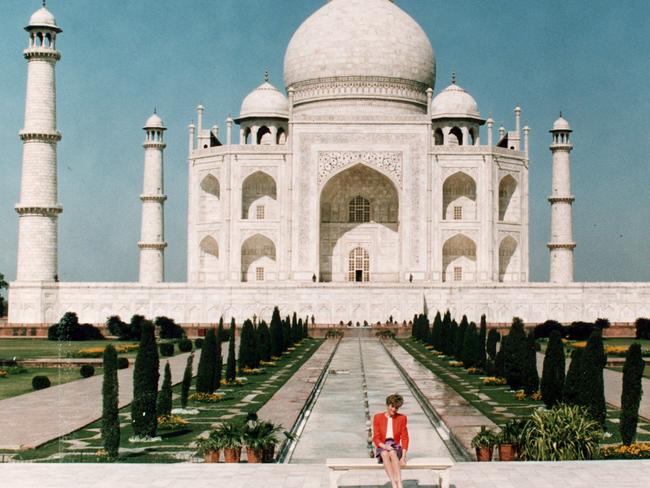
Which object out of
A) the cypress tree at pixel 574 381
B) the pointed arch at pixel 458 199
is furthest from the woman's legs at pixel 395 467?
the pointed arch at pixel 458 199

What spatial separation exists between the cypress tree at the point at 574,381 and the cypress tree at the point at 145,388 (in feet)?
12.4

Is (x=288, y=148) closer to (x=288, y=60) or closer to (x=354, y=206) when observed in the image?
(x=354, y=206)

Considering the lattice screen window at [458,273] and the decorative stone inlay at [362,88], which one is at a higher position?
the decorative stone inlay at [362,88]

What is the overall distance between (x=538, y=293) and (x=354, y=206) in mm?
7663

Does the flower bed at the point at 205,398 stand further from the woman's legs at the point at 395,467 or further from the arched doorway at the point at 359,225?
the arched doorway at the point at 359,225

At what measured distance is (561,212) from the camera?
104ft

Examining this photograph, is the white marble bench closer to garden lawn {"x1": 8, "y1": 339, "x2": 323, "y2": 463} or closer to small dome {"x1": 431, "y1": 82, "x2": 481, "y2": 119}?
garden lawn {"x1": 8, "y1": 339, "x2": 323, "y2": 463}

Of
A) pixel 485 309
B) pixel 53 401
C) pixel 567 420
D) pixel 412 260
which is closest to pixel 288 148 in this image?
pixel 412 260

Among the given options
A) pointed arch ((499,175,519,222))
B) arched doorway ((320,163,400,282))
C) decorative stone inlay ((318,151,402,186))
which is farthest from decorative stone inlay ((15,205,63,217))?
pointed arch ((499,175,519,222))

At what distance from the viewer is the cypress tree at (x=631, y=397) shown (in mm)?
8039

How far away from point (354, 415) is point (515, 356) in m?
3.36

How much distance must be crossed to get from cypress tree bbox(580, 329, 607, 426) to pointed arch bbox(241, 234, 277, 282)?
2318cm

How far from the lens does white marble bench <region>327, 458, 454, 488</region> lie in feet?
20.0

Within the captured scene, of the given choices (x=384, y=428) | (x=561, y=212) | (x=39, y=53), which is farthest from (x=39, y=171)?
(x=384, y=428)
